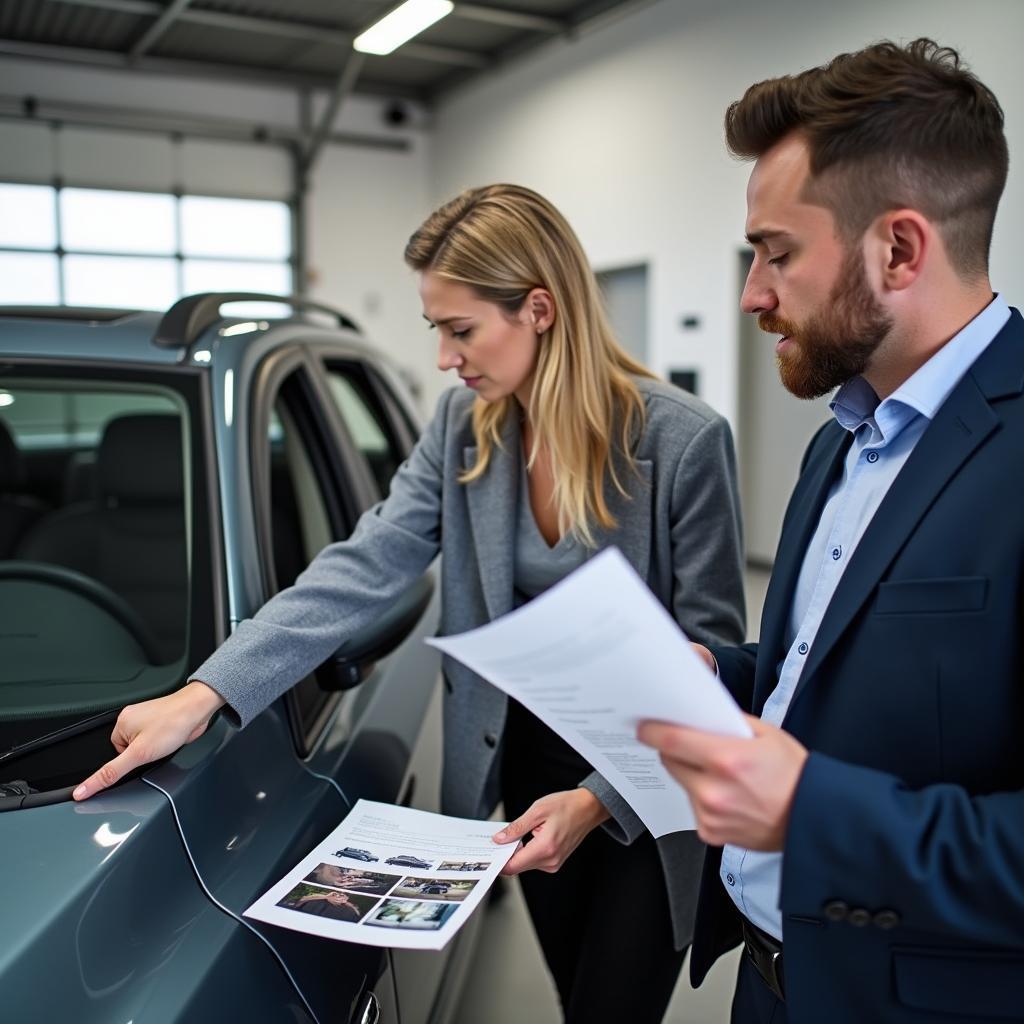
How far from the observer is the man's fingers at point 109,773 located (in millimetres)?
1150

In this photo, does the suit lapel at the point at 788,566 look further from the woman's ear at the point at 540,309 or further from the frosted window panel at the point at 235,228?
the frosted window panel at the point at 235,228

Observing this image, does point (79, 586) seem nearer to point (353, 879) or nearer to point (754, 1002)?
point (353, 879)

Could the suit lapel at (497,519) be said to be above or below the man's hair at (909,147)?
below

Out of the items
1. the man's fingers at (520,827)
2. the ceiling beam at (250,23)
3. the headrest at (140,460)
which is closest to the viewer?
the man's fingers at (520,827)

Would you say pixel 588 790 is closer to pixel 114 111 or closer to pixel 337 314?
pixel 337 314

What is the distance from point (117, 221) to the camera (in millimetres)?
10062

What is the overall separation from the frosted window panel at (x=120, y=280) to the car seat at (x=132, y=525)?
26.6ft

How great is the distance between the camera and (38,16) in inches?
342

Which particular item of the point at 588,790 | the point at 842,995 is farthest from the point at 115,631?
the point at 842,995

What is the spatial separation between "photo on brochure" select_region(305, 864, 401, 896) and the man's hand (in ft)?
1.47

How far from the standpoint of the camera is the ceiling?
847 centimetres

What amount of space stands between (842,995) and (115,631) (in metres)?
1.23

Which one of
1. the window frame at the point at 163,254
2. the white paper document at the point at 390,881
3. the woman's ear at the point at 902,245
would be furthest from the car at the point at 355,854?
the window frame at the point at 163,254

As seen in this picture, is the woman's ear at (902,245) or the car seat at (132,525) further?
the car seat at (132,525)
